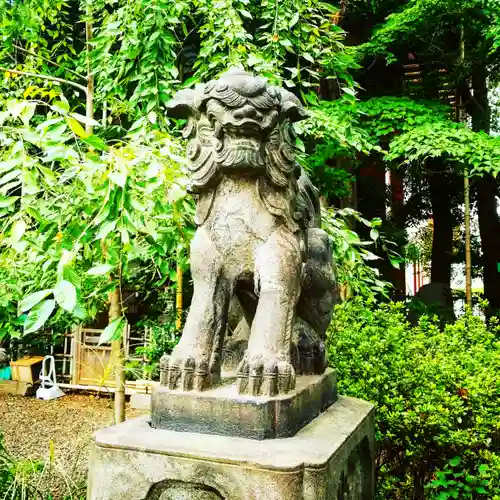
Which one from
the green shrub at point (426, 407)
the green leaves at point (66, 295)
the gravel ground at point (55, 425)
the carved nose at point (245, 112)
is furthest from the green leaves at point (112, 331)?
the gravel ground at point (55, 425)

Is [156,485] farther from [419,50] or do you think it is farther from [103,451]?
[419,50]

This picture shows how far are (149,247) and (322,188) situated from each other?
345cm

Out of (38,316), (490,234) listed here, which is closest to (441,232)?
(490,234)

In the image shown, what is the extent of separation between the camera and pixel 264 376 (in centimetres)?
196

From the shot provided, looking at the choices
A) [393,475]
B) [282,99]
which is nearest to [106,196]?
[282,99]

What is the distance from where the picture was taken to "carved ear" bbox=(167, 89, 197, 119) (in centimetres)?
228

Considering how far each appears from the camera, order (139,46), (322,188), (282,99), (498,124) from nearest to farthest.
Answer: (282,99)
(139,46)
(322,188)
(498,124)

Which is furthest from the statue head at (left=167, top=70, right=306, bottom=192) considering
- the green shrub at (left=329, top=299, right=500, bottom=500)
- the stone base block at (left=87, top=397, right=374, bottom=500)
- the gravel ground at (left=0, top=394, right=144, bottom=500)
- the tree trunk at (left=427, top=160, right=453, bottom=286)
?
the tree trunk at (left=427, top=160, right=453, bottom=286)

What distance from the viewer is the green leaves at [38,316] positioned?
1670 mm

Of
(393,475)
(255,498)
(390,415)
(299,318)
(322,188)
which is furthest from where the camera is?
(322,188)

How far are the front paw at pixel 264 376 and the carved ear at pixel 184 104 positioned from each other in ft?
3.40

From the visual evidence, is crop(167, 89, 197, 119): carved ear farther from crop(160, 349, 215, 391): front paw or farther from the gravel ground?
the gravel ground

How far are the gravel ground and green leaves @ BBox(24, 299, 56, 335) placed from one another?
243 cm

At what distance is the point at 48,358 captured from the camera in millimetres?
8188
